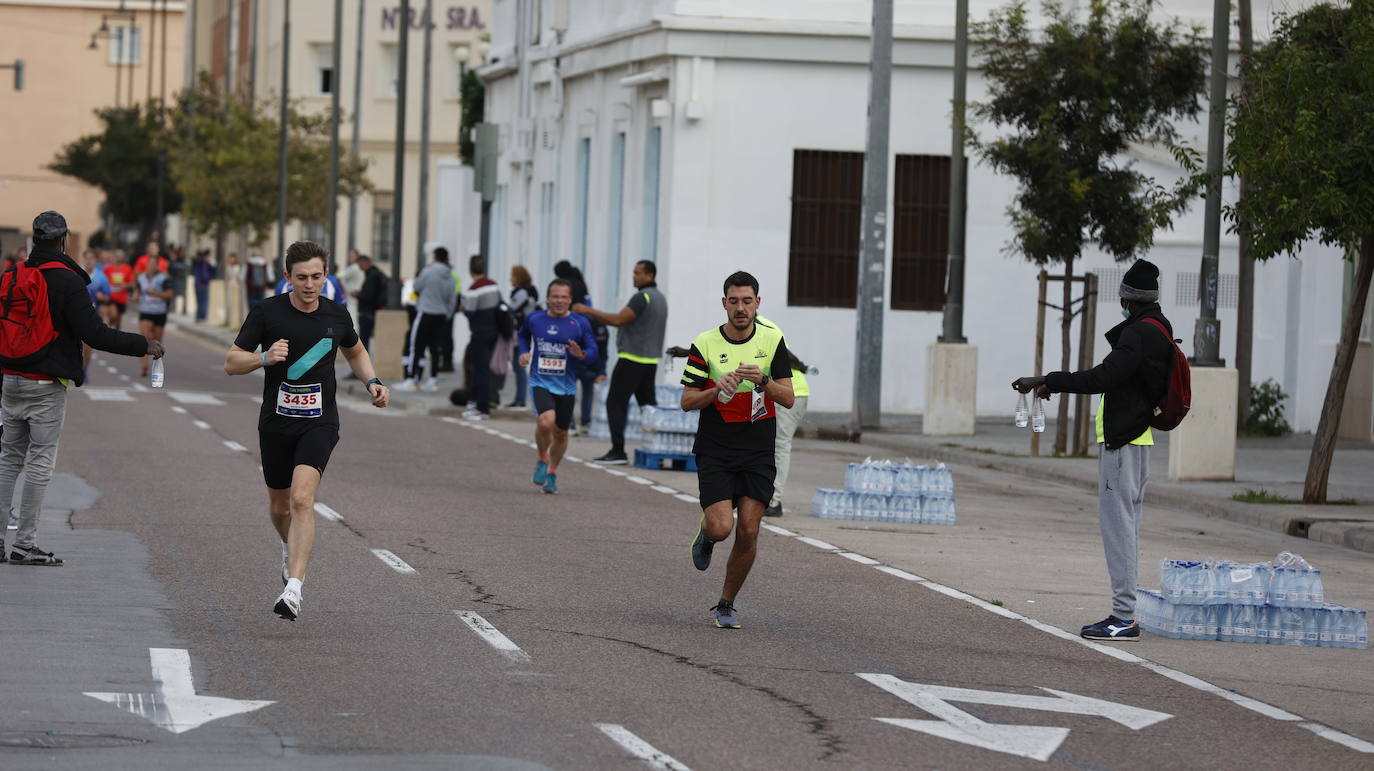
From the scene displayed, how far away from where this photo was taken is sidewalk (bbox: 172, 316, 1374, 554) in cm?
1989

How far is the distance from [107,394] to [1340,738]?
1030 inches

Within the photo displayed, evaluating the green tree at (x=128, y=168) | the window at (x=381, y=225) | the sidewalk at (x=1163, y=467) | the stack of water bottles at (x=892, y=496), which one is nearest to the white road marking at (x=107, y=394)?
the sidewalk at (x=1163, y=467)

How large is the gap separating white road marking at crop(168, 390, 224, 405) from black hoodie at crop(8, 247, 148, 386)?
19.0 m

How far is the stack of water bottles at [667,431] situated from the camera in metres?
23.1

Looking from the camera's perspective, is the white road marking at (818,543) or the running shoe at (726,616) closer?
the running shoe at (726,616)

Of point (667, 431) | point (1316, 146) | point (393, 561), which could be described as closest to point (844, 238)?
point (667, 431)

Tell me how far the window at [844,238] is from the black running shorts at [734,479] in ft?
73.3

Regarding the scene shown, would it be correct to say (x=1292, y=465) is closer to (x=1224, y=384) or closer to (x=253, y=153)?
(x=1224, y=384)

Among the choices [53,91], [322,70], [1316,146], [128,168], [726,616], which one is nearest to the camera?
[726,616]

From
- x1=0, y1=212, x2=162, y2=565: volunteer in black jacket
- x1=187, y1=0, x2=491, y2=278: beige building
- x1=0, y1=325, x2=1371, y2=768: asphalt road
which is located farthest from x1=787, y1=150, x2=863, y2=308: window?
x1=187, y1=0, x2=491, y2=278: beige building

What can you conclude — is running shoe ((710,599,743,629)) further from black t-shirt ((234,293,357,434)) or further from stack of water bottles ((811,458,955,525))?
stack of water bottles ((811,458,955,525))

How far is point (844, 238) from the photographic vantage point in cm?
3469

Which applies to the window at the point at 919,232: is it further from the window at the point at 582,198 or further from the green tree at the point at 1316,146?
the green tree at the point at 1316,146

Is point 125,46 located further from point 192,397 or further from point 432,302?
point 192,397
